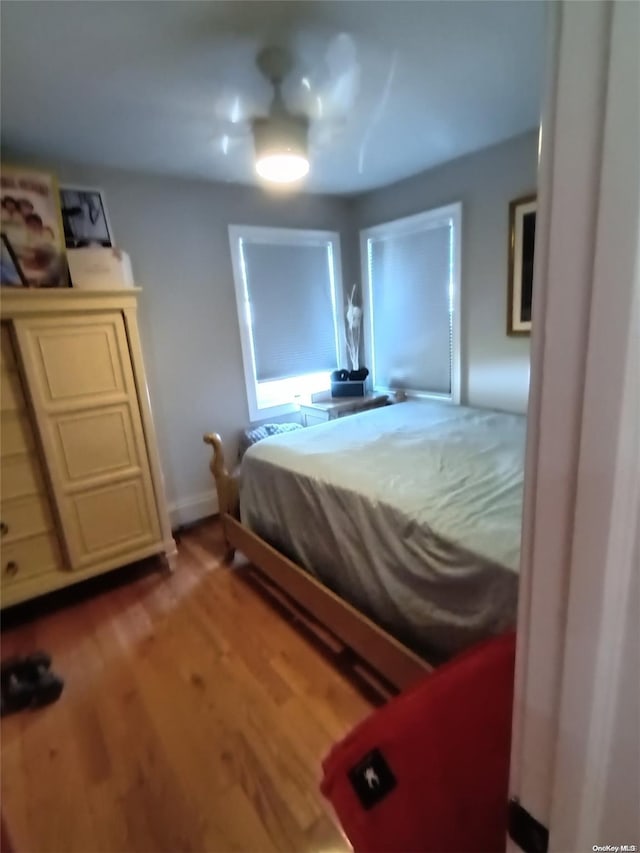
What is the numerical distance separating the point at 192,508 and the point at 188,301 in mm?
1428

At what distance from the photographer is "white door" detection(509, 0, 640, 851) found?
0.33 meters

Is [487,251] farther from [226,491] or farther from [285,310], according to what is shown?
[226,491]

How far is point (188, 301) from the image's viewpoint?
2.92 metres

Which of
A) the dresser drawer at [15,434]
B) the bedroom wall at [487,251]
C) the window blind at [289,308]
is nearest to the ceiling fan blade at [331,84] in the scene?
the bedroom wall at [487,251]

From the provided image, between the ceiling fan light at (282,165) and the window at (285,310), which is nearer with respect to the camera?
the ceiling fan light at (282,165)

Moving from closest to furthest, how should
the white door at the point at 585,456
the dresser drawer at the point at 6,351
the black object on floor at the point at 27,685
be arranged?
the white door at the point at 585,456
the black object on floor at the point at 27,685
the dresser drawer at the point at 6,351

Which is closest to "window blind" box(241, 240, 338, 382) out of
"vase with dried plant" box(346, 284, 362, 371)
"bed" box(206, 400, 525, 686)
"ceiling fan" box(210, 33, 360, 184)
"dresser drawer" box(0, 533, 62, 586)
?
"vase with dried plant" box(346, 284, 362, 371)

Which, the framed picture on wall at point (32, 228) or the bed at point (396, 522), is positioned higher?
the framed picture on wall at point (32, 228)

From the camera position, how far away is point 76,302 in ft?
6.88

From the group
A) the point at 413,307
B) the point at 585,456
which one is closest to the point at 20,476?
the point at 585,456

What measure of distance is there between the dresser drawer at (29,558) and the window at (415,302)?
2.60 meters

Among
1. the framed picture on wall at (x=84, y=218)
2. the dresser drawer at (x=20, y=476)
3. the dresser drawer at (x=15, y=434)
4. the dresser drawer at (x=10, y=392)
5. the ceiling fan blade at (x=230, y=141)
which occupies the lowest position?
the dresser drawer at (x=20, y=476)

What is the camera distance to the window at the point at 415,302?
9.87 ft

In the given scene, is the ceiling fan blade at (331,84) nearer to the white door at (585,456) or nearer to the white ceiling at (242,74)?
the white ceiling at (242,74)
